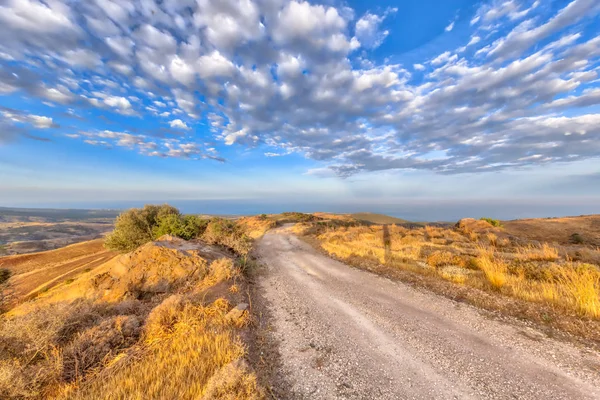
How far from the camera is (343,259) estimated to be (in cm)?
1523

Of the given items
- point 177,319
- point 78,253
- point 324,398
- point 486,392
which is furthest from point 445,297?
point 78,253

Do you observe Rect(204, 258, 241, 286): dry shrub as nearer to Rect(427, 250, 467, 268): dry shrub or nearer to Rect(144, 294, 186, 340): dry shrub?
Rect(144, 294, 186, 340): dry shrub

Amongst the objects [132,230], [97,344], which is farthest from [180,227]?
[97,344]

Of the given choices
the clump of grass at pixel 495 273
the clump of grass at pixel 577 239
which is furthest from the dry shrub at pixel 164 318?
the clump of grass at pixel 577 239

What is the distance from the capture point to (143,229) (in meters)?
21.2

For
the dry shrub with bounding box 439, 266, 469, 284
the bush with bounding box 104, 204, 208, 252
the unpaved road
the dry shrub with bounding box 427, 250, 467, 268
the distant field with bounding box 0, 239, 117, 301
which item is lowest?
the distant field with bounding box 0, 239, 117, 301

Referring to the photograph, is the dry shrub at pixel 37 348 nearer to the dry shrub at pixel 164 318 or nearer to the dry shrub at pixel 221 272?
the dry shrub at pixel 164 318

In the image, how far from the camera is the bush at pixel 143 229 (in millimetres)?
20078

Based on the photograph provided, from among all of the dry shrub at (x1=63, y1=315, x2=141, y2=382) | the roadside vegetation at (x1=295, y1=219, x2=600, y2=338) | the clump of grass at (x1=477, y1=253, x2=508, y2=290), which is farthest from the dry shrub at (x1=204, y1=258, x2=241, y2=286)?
the clump of grass at (x1=477, y1=253, x2=508, y2=290)

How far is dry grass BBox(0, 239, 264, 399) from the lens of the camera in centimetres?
368

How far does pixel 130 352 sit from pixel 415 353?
5978 mm

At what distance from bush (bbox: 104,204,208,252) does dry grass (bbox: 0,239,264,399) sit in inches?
487

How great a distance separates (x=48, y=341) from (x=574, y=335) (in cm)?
1161

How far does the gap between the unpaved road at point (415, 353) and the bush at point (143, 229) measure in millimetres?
15266
